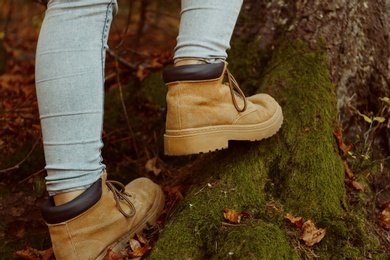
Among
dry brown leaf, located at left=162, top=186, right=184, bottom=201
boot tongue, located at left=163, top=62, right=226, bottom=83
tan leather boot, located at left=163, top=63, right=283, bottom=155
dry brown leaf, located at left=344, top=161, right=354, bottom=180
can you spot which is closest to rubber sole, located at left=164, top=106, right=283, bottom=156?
tan leather boot, located at left=163, top=63, right=283, bottom=155

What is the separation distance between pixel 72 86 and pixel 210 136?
659 millimetres

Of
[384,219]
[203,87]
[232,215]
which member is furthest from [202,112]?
[384,219]

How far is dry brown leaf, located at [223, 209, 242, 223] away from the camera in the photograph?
1.96 metres

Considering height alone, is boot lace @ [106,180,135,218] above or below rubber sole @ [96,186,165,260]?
above

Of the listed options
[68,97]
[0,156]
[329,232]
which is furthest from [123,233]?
[0,156]

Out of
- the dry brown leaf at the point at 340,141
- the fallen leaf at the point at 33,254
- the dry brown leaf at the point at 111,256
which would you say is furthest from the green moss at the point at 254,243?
the fallen leaf at the point at 33,254

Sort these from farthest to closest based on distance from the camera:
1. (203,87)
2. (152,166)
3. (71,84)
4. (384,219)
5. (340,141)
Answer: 1. (152,166)
2. (340,141)
3. (384,219)
4. (203,87)
5. (71,84)

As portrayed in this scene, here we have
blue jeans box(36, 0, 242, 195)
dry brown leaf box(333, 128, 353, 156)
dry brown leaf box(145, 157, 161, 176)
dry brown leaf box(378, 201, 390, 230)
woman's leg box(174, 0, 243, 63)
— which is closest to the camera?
blue jeans box(36, 0, 242, 195)

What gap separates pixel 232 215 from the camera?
6.46ft

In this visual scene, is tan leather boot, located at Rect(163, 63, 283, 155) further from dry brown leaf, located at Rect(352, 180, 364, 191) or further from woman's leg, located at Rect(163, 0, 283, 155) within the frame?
dry brown leaf, located at Rect(352, 180, 364, 191)

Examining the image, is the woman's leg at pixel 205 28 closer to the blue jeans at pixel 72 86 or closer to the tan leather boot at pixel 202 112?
the tan leather boot at pixel 202 112

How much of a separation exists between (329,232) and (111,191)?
939 millimetres

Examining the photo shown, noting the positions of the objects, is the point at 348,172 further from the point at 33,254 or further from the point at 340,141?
the point at 33,254

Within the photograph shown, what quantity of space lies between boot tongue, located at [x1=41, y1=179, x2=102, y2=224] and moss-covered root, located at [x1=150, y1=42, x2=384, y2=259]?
12.7 inches
